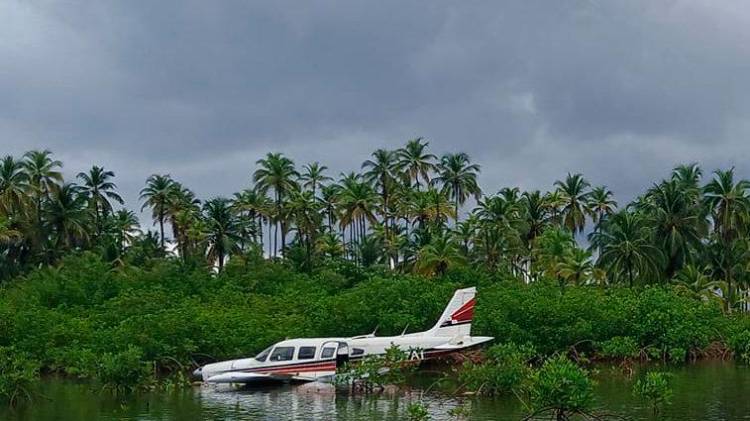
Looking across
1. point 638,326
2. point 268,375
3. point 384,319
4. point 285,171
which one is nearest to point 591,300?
point 638,326

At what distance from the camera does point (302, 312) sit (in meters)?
48.9

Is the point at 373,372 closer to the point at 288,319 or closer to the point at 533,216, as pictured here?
the point at 288,319

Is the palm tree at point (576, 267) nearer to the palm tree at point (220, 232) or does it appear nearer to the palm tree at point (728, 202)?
the palm tree at point (728, 202)

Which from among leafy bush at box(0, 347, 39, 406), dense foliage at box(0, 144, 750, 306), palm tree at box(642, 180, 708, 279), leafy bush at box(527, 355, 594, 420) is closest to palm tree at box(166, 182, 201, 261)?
dense foliage at box(0, 144, 750, 306)

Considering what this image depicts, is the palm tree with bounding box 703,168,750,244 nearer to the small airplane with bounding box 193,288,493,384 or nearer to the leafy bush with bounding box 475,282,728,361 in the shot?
the leafy bush with bounding box 475,282,728,361

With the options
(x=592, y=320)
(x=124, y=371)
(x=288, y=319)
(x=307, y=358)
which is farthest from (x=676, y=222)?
(x=124, y=371)

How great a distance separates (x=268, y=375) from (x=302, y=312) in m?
13.5

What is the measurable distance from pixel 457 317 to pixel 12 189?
46910 mm

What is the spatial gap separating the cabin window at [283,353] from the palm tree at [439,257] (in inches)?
1340

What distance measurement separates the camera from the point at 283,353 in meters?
35.9

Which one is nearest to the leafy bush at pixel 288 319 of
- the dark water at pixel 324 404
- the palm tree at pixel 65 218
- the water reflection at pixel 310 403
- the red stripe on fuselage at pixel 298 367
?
the dark water at pixel 324 404

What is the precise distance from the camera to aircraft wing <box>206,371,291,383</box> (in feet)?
115

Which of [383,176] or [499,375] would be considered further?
[383,176]

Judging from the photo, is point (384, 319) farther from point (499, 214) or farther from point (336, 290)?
point (499, 214)
